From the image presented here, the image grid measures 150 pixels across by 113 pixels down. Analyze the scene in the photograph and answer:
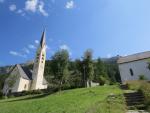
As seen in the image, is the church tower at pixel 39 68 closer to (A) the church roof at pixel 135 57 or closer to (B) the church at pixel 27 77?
(B) the church at pixel 27 77

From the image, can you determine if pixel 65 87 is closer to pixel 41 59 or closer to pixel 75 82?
pixel 75 82

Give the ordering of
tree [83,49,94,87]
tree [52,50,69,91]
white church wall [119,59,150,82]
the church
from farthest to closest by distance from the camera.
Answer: the church
tree [83,49,94,87]
white church wall [119,59,150,82]
tree [52,50,69,91]

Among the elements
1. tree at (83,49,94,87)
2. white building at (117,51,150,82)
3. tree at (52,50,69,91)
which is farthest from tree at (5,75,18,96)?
white building at (117,51,150,82)

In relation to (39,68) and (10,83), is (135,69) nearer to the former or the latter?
(39,68)

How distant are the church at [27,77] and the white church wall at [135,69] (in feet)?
95.5

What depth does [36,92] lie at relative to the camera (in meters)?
44.1

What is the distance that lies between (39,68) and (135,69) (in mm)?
32677

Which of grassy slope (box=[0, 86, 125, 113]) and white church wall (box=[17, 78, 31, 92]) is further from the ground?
white church wall (box=[17, 78, 31, 92])

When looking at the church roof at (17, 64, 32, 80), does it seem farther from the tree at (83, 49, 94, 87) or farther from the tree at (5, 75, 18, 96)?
the tree at (83, 49, 94, 87)

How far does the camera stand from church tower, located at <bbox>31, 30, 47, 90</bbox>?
191ft

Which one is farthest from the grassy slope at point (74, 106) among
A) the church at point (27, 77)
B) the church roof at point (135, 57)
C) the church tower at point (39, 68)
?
the church tower at point (39, 68)

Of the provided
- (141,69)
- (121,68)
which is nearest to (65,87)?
(121,68)

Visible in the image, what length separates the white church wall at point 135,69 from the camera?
4219cm

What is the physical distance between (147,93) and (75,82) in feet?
111
